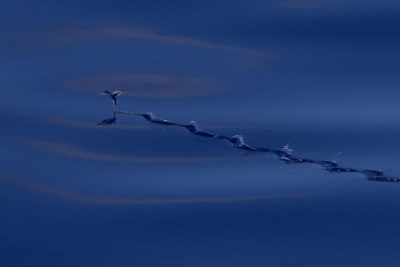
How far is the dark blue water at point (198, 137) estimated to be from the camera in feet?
4.41

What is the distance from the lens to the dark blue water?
1345mm

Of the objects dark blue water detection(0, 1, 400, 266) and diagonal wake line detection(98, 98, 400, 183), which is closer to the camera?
dark blue water detection(0, 1, 400, 266)

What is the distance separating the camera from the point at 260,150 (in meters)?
1.50

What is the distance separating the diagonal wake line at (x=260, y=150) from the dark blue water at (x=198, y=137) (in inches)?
0.4

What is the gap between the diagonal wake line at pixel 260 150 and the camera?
4.81 feet

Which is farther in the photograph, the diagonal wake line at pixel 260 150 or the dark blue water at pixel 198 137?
the diagonal wake line at pixel 260 150

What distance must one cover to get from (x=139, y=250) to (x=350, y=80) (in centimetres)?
51

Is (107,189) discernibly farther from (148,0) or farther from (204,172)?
(148,0)

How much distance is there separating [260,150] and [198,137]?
104 millimetres

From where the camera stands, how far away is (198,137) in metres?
1.52

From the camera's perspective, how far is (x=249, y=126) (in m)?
1.53

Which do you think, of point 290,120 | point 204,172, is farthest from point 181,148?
point 290,120

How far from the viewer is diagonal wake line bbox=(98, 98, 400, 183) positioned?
4.81ft

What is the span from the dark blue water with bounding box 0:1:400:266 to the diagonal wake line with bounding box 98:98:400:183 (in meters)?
0.01
